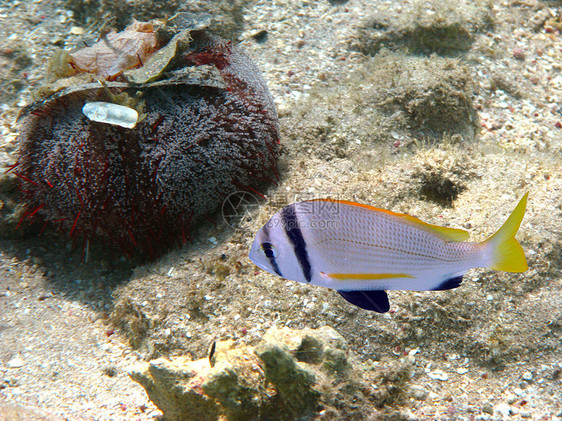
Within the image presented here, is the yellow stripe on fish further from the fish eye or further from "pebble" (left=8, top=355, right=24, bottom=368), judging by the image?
"pebble" (left=8, top=355, right=24, bottom=368)

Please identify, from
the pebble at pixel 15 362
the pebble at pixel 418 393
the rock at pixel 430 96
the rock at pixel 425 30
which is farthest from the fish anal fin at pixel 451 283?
the rock at pixel 425 30

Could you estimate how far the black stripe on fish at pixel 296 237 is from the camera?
165cm

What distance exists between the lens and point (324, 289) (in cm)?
277

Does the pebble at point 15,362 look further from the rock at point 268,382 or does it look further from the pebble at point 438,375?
the pebble at point 438,375

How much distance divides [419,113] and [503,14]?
8.72 ft

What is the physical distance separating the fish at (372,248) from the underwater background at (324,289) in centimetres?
64

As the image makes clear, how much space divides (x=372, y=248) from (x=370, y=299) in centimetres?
24

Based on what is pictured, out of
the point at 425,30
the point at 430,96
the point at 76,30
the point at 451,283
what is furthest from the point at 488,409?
the point at 76,30

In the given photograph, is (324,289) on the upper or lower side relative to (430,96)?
lower

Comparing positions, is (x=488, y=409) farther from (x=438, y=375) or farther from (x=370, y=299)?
(x=370, y=299)

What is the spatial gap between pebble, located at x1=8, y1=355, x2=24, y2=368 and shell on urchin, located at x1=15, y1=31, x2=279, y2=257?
1.02 meters

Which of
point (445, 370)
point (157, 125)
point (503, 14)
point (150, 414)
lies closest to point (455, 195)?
point (445, 370)

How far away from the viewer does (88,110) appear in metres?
2.73

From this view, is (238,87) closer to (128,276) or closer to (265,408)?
(128,276)
